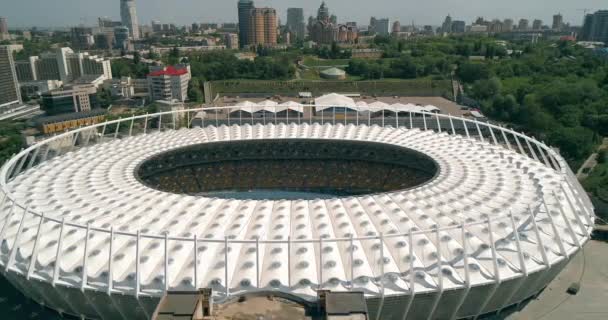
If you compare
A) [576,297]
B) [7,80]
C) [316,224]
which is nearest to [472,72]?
[576,297]

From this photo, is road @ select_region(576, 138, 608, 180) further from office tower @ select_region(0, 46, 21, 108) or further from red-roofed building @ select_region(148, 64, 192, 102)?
office tower @ select_region(0, 46, 21, 108)

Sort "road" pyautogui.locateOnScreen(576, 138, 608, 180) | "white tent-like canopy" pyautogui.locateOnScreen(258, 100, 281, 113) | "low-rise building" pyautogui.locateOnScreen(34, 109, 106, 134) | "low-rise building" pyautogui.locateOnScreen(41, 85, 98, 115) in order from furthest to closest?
"low-rise building" pyautogui.locateOnScreen(41, 85, 98, 115), "low-rise building" pyautogui.locateOnScreen(34, 109, 106, 134), "road" pyautogui.locateOnScreen(576, 138, 608, 180), "white tent-like canopy" pyautogui.locateOnScreen(258, 100, 281, 113)

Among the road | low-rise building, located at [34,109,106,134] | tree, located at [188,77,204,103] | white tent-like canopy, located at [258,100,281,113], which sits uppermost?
white tent-like canopy, located at [258,100,281,113]

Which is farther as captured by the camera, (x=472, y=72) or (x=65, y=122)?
(x=472, y=72)

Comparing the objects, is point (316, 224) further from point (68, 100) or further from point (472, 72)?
point (472, 72)

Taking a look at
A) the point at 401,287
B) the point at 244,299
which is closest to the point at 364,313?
the point at 244,299

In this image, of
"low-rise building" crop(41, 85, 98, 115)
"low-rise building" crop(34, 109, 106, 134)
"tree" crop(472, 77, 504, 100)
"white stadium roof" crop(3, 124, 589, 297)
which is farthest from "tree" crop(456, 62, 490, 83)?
"low-rise building" crop(41, 85, 98, 115)

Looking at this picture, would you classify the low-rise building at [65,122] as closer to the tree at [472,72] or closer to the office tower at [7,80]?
the office tower at [7,80]
